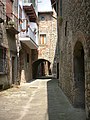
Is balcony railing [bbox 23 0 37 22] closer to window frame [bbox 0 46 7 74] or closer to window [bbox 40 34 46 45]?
window [bbox 40 34 46 45]

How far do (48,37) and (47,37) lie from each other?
11cm

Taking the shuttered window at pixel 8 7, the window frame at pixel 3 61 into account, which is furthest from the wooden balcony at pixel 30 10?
the window frame at pixel 3 61

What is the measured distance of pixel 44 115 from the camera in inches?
238

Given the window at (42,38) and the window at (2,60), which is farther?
the window at (42,38)

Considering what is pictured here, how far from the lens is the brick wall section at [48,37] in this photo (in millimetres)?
24766

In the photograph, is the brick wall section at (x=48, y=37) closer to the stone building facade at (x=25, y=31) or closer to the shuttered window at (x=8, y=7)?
the stone building facade at (x=25, y=31)

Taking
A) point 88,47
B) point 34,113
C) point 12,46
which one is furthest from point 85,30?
point 12,46

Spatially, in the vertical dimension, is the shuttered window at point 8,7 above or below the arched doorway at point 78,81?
above

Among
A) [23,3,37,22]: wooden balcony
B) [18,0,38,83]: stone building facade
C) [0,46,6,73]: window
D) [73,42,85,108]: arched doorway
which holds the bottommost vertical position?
[73,42,85,108]: arched doorway

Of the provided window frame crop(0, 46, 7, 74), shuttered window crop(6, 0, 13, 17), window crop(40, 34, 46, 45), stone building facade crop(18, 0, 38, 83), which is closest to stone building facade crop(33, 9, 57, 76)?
window crop(40, 34, 46, 45)

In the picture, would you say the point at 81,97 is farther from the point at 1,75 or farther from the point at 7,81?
the point at 7,81

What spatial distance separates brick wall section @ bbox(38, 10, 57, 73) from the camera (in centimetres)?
2477

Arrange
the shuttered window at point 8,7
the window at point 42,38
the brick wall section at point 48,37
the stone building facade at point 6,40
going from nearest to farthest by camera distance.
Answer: the stone building facade at point 6,40
the shuttered window at point 8,7
the brick wall section at point 48,37
the window at point 42,38

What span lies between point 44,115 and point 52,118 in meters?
0.40
